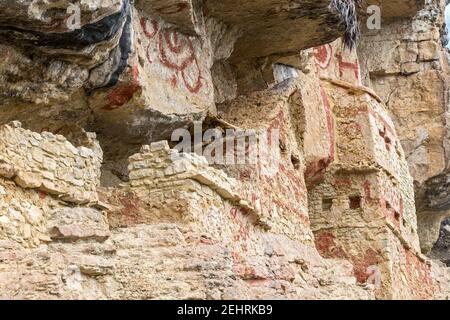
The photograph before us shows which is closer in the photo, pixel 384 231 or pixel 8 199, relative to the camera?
pixel 8 199

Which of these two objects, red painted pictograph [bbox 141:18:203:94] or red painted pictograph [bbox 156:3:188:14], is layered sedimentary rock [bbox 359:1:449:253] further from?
red painted pictograph [bbox 156:3:188:14]

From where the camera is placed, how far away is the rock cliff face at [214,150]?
27.2 ft

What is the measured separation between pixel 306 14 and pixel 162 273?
7.40 meters

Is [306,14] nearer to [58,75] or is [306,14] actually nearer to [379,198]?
[379,198]

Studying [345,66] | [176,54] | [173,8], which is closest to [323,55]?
[345,66]

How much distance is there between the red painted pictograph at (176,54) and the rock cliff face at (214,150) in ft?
0.10

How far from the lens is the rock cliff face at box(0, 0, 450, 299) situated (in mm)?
8281

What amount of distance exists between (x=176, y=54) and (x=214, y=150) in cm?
168

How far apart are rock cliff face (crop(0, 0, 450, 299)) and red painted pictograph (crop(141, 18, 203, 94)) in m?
0.03

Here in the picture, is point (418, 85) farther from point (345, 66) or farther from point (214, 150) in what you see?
point (214, 150)

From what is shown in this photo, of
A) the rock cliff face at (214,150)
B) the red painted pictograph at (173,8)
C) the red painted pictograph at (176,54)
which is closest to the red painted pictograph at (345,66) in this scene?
the rock cliff face at (214,150)

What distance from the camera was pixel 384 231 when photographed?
622 inches

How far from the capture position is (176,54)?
1326cm
